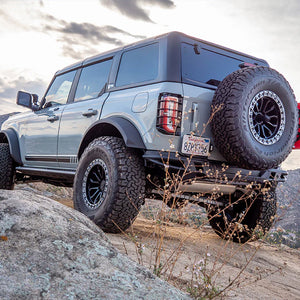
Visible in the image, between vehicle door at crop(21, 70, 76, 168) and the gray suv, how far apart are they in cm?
80

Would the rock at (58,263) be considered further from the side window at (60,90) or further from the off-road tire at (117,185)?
the side window at (60,90)

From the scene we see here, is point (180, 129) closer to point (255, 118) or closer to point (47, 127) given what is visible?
point (255, 118)

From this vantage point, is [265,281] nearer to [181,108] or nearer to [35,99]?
[181,108]

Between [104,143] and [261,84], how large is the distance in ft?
5.16

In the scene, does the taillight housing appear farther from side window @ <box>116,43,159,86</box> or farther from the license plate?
side window @ <box>116,43,159,86</box>

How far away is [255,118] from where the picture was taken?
3400 mm

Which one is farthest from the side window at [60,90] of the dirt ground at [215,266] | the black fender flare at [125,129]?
the dirt ground at [215,266]

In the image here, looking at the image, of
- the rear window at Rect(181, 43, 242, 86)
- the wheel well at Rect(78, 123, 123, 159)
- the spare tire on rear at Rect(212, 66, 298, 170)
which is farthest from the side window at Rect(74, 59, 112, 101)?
the spare tire on rear at Rect(212, 66, 298, 170)

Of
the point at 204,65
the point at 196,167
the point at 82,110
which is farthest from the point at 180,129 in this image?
the point at 82,110

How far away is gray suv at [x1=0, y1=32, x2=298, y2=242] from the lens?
326 cm

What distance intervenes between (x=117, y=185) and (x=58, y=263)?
201cm

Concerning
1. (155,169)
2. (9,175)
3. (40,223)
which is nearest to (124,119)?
(155,169)

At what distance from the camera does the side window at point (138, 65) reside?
3.69 metres

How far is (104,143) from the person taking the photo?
3691 mm
